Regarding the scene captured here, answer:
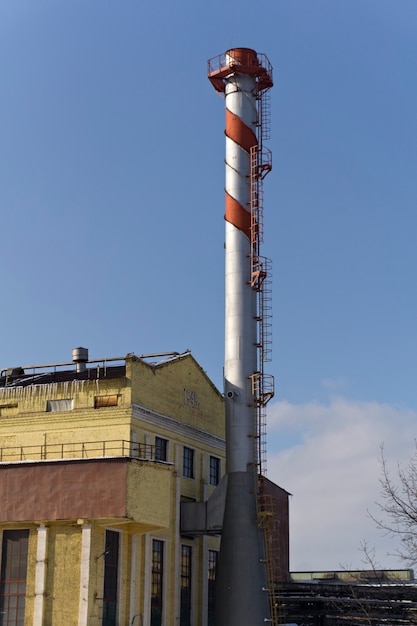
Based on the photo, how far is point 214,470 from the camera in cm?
4897

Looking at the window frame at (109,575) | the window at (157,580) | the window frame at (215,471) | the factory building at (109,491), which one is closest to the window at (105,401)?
the factory building at (109,491)

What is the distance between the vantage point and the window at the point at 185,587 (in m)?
44.0

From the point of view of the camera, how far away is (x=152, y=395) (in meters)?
43.7

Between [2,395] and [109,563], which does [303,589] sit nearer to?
[109,563]

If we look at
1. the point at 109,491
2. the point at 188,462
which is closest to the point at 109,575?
the point at 109,491

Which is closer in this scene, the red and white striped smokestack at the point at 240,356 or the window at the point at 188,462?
the red and white striped smokestack at the point at 240,356

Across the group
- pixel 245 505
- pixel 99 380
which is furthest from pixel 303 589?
pixel 99 380

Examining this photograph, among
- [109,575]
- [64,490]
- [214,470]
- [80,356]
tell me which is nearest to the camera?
[64,490]

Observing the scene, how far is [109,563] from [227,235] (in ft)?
57.9

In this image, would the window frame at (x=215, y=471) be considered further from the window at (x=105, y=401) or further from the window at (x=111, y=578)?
the window at (x=111, y=578)

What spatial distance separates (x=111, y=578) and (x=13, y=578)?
4.06 meters

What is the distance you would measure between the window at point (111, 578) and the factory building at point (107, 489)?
0.15 ft

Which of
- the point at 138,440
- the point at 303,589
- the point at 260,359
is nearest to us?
the point at 138,440

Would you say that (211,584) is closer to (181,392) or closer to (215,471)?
→ (215,471)
